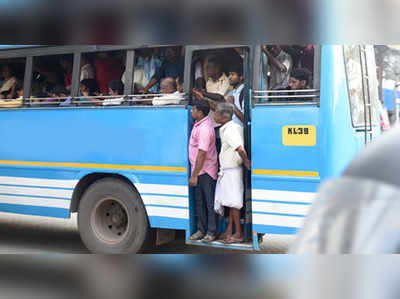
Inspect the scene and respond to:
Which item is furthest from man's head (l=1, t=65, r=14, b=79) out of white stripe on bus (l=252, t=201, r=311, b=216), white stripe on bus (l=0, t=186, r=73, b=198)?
white stripe on bus (l=252, t=201, r=311, b=216)

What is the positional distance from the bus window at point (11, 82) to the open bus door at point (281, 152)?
3.19 meters

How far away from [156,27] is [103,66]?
18.6 ft

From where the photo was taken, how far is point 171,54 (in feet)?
17.8

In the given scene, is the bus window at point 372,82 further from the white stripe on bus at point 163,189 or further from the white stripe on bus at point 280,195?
the white stripe on bus at point 163,189

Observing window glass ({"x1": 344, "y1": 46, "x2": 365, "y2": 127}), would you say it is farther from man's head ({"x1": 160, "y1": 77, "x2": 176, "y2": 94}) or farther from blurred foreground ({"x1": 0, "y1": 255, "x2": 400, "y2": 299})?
blurred foreground ({"x1": 0, "y1": 255, "x2": 400, "y2": 299})

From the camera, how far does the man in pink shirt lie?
5.09 m

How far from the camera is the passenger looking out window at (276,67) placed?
4820 millimetres

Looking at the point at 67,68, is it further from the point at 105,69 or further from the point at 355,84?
the point at 355,84

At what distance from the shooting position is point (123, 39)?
51 centimetres

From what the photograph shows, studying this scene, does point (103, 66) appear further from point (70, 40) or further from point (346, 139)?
point (70, 40)

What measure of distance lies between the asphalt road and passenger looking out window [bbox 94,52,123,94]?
2.03m

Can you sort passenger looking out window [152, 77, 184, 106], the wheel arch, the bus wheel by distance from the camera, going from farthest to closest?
the wheel arch < the bus wheel < passenger looking out window [152, 77, 184, 106]

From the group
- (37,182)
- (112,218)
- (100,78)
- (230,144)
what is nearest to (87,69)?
(100,78)

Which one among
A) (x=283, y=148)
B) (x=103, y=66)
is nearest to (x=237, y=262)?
(x=283, y=148)
